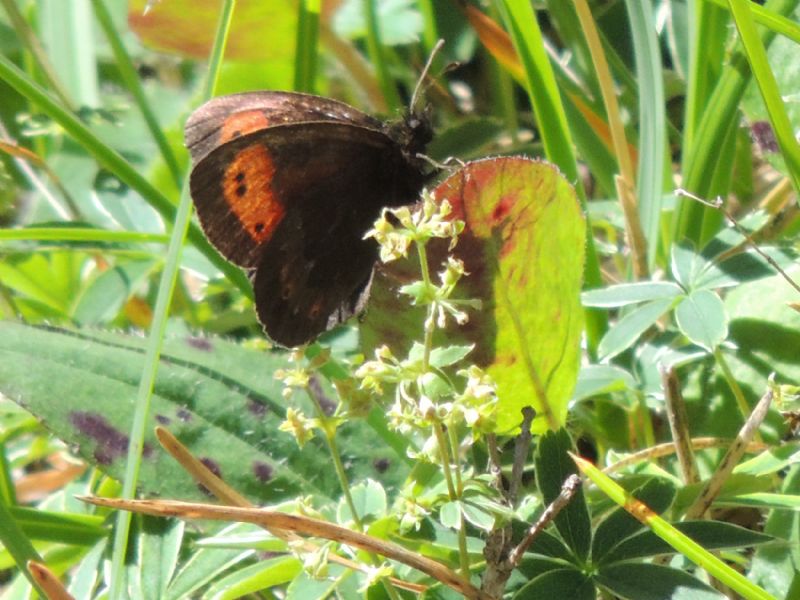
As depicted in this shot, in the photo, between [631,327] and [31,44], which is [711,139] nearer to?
[631,327]

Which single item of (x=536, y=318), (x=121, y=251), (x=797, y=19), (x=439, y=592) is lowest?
(x=439, y=592)

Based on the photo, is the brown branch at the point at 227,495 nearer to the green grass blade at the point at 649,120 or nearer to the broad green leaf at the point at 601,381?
the broad green leaf at the point at 601,381

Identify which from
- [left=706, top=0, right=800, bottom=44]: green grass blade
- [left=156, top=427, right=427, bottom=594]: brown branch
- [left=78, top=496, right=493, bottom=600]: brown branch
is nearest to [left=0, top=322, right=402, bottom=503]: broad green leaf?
[left=156, top=427, right=427, bottom=594]: brown branch

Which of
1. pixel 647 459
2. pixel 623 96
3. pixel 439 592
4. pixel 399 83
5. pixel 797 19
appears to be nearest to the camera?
pixel 439 592

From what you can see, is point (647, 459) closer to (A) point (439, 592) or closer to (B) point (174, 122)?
(A) point (439, 592)

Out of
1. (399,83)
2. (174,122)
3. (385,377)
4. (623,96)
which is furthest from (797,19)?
(174,122)

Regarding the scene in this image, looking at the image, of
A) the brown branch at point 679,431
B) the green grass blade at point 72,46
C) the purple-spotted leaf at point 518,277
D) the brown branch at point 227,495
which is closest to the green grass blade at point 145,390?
the brown branch at point 227,495

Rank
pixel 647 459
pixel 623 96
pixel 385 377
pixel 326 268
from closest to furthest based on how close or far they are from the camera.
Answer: pixel 385 377 → pixel 647 459 → pixel 326 268 → pixel 623 96
